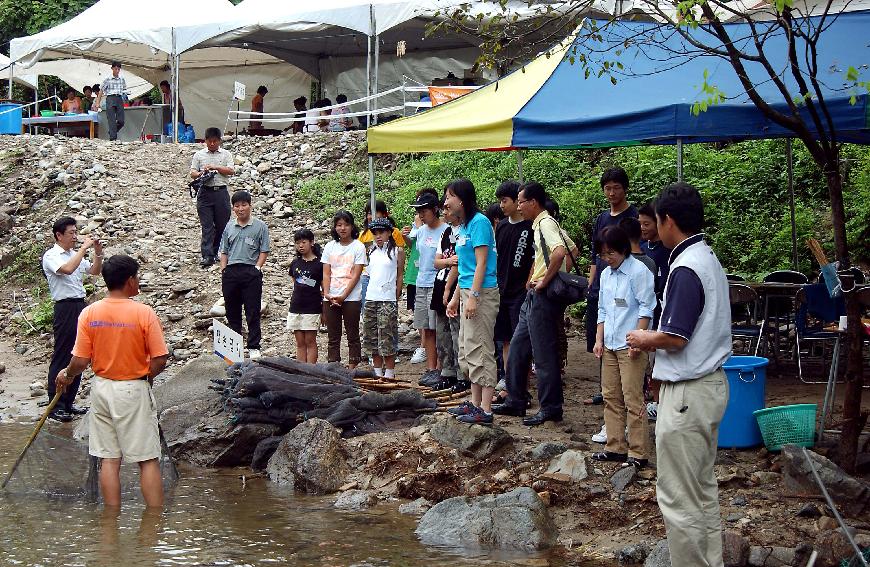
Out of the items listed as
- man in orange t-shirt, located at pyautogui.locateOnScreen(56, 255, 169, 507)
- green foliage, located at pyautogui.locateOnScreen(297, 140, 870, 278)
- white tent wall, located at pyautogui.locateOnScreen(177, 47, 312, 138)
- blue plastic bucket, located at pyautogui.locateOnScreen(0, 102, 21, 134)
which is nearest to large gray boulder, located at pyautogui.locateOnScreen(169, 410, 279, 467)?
man in orange t-shirt, located at pyautogui.locateOnScreen(56, 255, 169, 507)

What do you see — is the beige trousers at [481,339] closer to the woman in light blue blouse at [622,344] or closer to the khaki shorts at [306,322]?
the woman in light blue blouse at [622,344]

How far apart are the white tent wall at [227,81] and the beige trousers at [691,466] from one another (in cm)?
2267

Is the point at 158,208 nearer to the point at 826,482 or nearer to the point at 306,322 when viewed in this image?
the point at 306,322

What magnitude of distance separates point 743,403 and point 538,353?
1663 mm

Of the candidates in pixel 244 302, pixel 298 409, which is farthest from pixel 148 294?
pixel 298 409

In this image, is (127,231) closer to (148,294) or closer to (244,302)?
(148,294)

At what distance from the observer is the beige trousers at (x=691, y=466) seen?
482 centimetres

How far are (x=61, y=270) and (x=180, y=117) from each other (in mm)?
17434

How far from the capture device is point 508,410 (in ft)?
29.2

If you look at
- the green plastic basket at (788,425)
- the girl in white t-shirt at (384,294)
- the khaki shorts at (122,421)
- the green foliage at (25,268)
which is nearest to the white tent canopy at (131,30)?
the green foliage at (25,268)

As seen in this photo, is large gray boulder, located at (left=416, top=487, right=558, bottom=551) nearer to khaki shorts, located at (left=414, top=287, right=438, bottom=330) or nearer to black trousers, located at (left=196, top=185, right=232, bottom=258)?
khaki shorts, located at (left=414, top=287, right=438, bottom=330)

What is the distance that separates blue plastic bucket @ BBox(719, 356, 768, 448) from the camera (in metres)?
7.21

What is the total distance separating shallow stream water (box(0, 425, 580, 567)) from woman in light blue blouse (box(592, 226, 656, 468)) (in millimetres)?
1316

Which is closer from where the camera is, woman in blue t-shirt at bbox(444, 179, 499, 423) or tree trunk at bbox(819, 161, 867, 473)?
tree trunk at bbox(819, 161, 867, 473)
